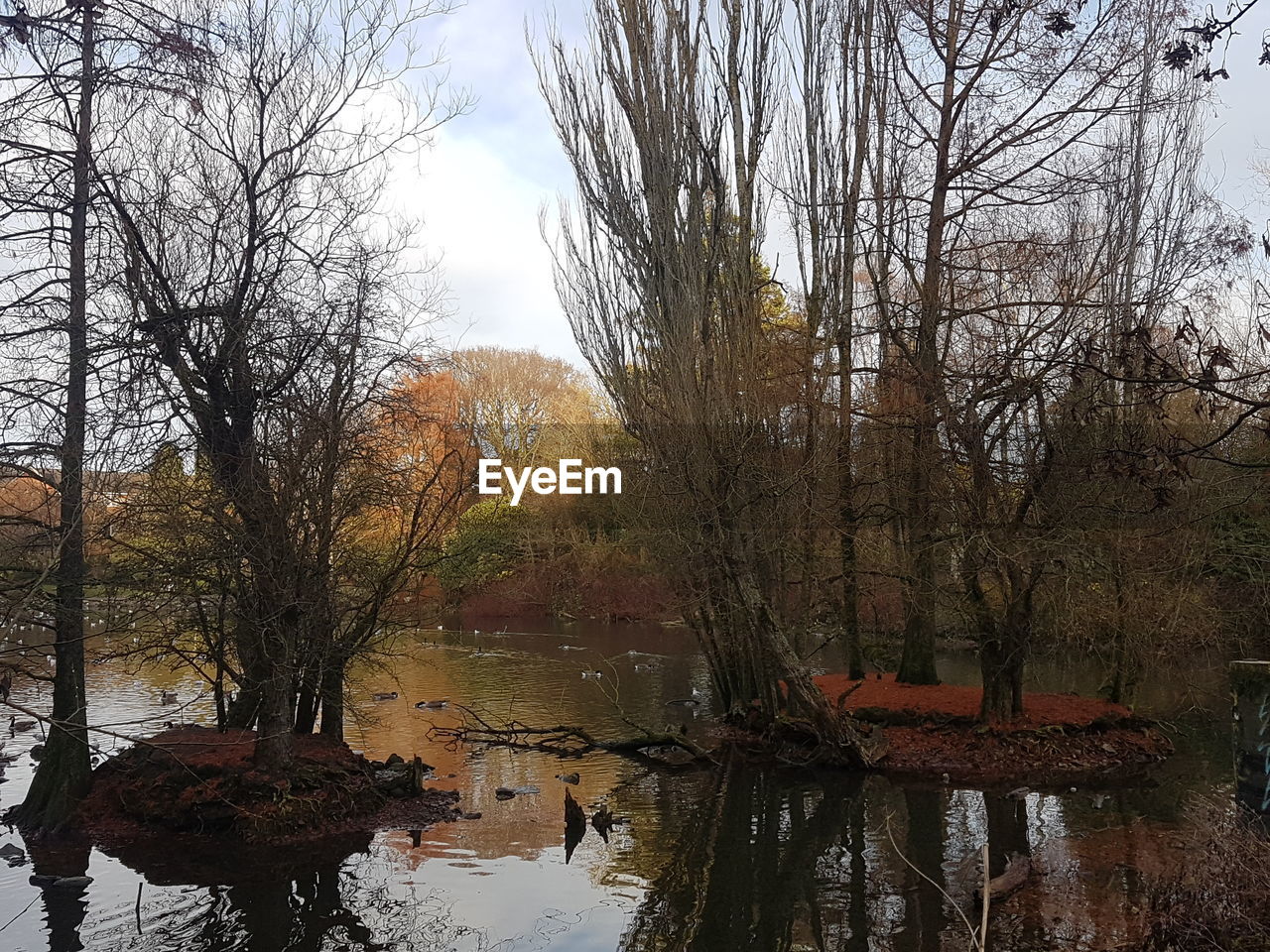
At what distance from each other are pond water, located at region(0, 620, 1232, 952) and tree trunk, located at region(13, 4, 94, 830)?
0.54m

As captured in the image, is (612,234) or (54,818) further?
(612,234)

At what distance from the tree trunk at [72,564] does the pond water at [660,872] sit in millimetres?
542

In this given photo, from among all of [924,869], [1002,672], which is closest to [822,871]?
[924,869]

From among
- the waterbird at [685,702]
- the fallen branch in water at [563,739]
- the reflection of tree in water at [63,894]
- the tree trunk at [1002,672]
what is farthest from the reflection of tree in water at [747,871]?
the waterbird at [685,702]

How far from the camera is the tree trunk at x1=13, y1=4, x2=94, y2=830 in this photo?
8.28m

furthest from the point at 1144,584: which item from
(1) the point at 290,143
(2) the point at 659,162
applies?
(1) the point at 290,143

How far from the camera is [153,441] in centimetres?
962

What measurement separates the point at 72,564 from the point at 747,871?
21.3ft

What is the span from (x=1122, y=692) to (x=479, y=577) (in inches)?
831

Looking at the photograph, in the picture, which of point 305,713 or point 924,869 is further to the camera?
point 305,713

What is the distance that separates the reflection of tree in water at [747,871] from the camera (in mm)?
7379

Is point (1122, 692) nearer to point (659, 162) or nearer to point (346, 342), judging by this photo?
point (659, 162)

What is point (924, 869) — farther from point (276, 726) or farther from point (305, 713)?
point (305, 713)

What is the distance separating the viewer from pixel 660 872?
8.77 meters
